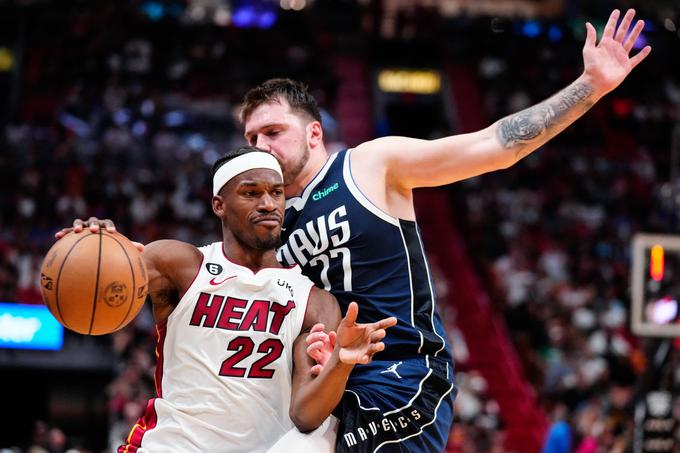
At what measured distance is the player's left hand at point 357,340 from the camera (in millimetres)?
3801

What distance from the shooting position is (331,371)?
390cm

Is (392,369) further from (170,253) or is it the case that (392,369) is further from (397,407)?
(170,253)

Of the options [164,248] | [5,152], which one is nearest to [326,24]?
[5,152]

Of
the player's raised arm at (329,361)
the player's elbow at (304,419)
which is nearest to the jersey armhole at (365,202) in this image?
the player's raised arm at (329,361)

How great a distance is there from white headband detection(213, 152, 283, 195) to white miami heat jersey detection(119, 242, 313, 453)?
14.1 inches

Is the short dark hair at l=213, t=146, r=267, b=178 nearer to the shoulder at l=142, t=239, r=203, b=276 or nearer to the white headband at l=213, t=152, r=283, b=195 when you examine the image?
the white headband at l=213, t=152, r=283, b=195

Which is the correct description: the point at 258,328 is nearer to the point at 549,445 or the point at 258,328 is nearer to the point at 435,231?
the point at 549,445

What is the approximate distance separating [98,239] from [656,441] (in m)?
7.17

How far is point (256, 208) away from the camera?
4.25 metres

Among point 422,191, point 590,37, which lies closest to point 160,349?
point 590,37

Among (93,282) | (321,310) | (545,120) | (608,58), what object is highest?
(608,58)

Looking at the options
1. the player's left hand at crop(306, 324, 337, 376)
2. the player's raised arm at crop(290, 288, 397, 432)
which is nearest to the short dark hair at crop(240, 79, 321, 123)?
the player's raised arm at crop(290, 288, 397, 432)

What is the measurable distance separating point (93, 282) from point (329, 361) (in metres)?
0.98

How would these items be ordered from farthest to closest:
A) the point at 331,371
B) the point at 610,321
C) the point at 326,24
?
1. the point at 326,24
2. the point at 610,321
3. the point at 331,371
